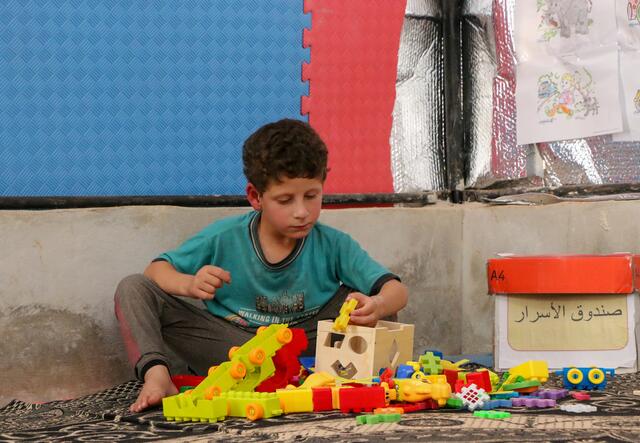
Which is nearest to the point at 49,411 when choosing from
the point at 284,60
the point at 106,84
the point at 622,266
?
the point at 106,84

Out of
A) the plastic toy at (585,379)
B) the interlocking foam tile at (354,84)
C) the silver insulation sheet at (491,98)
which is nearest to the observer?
the plastic toy at (585,379)

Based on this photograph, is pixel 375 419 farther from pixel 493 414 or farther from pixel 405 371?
pixel 405 371

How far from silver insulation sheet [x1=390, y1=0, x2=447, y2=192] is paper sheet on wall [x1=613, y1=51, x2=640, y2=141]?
25.4 inches

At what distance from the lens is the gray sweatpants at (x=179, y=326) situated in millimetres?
2326

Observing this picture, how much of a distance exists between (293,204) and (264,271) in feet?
0.85

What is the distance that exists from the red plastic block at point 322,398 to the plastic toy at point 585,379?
0.64 metres

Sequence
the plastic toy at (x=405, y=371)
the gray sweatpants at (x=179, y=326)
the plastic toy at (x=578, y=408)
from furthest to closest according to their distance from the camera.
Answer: the gray sweatpants at (x=179, y=326), the plastic toy at (x=405, y=371), the plastic toy at (x=578, y=408)

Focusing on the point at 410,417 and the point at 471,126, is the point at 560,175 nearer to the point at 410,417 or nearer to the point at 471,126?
the point at 471,126

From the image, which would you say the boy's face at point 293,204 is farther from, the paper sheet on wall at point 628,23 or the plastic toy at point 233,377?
the paper sheet on wall at point 628,23

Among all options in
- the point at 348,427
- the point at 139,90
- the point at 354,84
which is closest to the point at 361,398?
the point at 348,427

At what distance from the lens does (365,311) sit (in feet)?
7.32

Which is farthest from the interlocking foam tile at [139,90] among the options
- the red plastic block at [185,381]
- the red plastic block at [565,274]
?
the red plastic block at [565,274]

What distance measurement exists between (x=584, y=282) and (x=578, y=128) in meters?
0.59

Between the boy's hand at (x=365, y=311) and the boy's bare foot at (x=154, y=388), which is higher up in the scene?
the boy's hand at (x=365, y=311)
